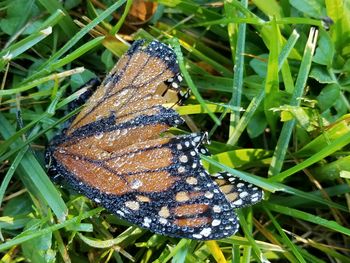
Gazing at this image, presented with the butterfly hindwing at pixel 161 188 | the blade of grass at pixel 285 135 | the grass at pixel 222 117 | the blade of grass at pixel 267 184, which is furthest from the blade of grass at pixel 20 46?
the blade of grass at pixel 285 135

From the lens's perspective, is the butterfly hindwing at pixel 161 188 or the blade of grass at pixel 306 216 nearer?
the butterfly hindwing at pixel 161 188

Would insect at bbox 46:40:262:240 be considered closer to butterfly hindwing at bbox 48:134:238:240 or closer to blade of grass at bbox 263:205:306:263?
butterfly hindwing at bbox 48:134:238:240

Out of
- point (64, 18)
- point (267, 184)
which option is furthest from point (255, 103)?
point (64, 18)

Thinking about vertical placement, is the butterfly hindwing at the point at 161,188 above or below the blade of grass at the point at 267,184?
above

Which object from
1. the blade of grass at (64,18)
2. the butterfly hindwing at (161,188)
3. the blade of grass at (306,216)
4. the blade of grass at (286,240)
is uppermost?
the blade of grass at (64,18)

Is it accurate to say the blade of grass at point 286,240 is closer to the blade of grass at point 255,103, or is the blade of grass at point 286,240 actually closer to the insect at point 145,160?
the insect at point 145,160

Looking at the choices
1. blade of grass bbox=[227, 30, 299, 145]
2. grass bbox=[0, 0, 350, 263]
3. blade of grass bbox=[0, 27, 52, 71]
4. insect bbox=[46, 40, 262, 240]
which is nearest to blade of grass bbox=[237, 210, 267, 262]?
grass bbox=[0, 0, 350, 263]

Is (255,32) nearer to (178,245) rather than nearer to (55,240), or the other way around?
(178,245)

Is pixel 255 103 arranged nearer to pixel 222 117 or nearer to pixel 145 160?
pixel 222 117
